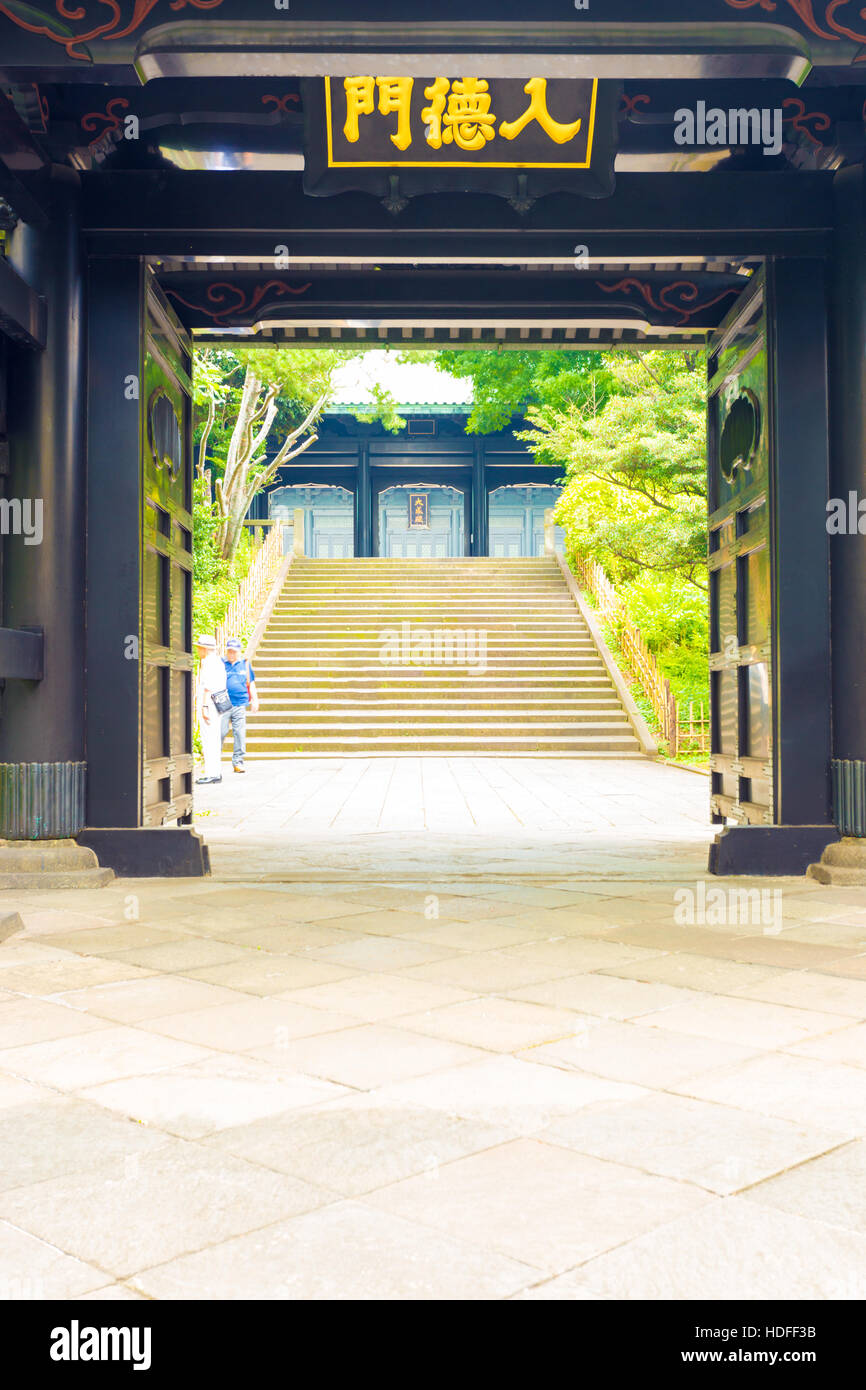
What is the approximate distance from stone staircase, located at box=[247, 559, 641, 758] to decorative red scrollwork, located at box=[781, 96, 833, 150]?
9.99 m

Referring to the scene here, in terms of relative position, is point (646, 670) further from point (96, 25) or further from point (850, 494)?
point (96, 25)

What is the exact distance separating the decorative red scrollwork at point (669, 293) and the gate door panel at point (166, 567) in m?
2.48

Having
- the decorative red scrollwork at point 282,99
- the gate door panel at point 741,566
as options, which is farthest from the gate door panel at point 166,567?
the gate door panel at point 741,566

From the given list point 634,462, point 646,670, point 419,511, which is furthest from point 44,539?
point 419,511

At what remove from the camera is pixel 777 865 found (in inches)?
235

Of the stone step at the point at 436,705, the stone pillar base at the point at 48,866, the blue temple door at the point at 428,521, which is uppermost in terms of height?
the blue temple door at the point at 428,521

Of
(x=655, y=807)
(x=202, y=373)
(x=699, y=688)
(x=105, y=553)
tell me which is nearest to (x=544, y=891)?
(x=105, y=553)

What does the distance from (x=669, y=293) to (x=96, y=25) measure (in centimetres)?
351

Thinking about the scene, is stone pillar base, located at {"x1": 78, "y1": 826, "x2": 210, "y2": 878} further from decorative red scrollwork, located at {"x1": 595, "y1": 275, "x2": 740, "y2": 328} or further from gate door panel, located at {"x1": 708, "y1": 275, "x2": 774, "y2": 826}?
decorative red scrollwork, located at {"x1": 595, "y1": 275, "x2": 740, "y2": 328}

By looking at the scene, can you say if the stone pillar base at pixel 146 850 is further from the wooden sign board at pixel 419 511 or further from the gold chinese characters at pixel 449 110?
the wooden sign board at pixel 419 511

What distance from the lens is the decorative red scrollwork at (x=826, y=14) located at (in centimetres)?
432

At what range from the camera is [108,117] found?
18.1 ft

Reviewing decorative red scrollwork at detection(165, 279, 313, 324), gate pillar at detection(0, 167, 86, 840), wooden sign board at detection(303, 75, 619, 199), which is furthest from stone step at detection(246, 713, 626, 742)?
wooden sign board at detection(303, 75, 619, 199)

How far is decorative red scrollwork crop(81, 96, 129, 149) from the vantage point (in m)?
5.48
